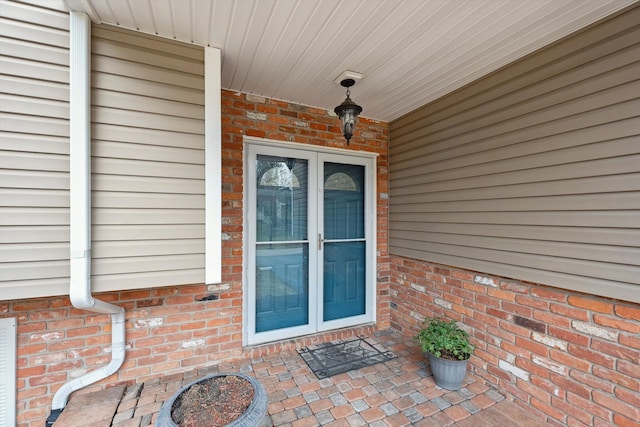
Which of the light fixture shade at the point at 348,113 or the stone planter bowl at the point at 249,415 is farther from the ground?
the light fixture shade at the point at 348,113

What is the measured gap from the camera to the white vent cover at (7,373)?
1798 mm

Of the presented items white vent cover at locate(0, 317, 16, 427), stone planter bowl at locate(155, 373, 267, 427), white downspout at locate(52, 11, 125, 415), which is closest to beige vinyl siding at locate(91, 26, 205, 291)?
white downspout at locate(52, 11, 125, 415)

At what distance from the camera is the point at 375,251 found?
3.25 m

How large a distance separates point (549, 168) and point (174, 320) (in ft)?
9.95

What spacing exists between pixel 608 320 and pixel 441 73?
1.98m

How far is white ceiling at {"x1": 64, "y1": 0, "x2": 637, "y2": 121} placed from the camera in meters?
1.49

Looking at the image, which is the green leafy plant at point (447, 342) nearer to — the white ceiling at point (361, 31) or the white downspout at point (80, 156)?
the white ceiling at point (361, 31)

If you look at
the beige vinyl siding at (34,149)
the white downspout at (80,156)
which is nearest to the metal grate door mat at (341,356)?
the white downspout at (80,156)

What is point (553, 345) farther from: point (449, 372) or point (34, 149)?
point (34, 149)

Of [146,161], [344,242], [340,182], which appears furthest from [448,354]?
[146,161]

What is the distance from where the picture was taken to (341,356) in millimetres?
2586

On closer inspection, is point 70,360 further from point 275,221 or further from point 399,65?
point 399,65

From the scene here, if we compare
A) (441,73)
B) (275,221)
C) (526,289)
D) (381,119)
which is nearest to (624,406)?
(526,289)

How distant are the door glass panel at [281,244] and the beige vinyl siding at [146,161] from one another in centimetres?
88
